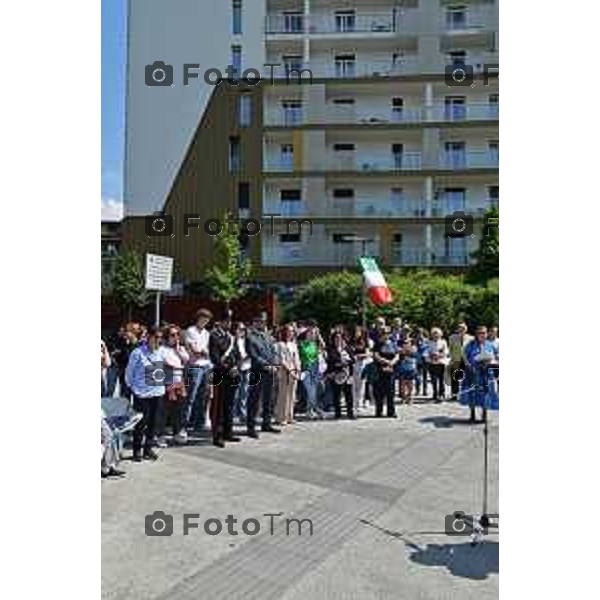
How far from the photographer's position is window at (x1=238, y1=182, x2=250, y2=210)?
3300 cm

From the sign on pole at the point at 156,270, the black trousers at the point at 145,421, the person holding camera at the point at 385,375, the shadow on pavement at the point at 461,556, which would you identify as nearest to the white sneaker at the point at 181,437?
the black trousers at the point at 145,421

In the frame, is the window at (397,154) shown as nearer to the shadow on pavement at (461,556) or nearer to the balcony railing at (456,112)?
the balcony railing at (456,112)

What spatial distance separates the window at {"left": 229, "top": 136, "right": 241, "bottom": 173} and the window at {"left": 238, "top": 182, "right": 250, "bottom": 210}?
639mm

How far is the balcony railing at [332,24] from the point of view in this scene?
3619 centimetres

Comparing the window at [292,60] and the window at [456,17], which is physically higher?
the window at [456,17]

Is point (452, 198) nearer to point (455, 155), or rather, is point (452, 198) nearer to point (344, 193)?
point (455, 155)

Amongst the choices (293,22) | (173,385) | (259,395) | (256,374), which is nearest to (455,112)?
(293,22)

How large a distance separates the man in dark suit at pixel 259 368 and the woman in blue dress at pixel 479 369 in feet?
7.34

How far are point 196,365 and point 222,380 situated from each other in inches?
17.2

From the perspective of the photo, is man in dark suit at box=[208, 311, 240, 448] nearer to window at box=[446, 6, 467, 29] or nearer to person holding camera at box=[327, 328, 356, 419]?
person holding camera at box=[327, 328, 356, 419]

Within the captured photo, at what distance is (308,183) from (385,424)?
76.7 ft
